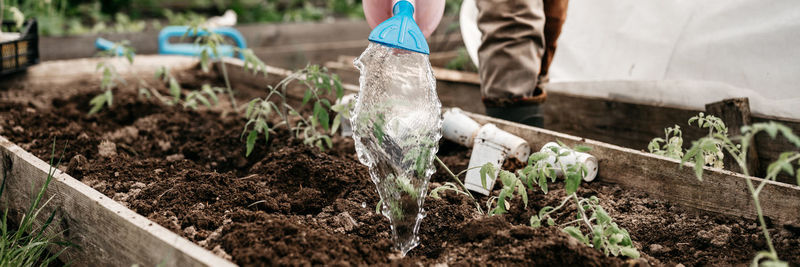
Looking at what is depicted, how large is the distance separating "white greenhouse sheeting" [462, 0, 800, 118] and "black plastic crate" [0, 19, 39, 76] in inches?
83.3

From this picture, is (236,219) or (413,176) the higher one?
(413,176)

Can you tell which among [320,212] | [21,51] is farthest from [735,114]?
[21,51]

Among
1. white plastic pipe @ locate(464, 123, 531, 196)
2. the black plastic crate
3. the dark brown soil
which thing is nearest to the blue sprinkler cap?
the dark brown soil

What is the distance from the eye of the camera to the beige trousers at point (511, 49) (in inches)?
91.8

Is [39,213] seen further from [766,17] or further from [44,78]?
[766,17]

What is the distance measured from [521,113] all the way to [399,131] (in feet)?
2.95

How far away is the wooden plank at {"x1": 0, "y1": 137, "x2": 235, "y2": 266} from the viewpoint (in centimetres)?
138

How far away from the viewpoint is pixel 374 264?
140cm

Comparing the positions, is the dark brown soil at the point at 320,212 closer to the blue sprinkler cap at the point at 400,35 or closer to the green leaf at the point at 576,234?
the green leaf at the point at 576,234

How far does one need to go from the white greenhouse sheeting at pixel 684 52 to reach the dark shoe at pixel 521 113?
581 millimetres

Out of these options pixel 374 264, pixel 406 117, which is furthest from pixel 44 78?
pixel 374 264

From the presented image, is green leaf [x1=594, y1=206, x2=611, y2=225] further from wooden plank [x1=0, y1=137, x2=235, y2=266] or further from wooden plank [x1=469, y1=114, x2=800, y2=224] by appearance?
wooden plank [x1=0, y1=137, x2=235, y2=266]

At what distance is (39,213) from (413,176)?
1120mm

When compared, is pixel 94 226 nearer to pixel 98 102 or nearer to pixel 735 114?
pixel 98 102
